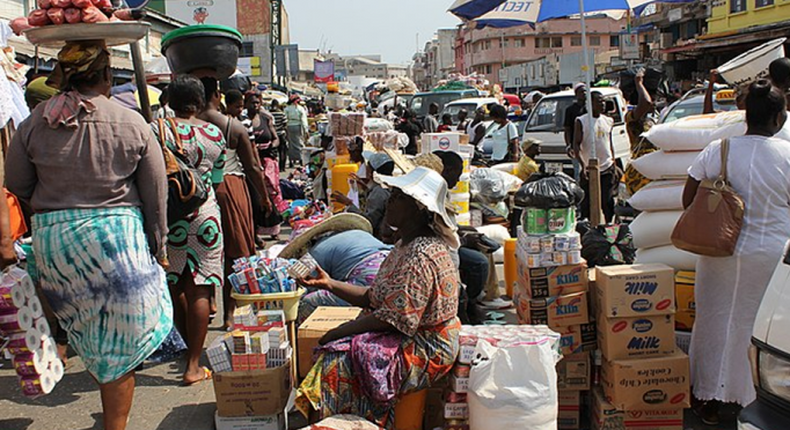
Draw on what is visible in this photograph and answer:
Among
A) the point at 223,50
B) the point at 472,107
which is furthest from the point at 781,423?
the point at 472,107

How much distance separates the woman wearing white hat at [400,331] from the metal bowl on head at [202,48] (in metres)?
2.28

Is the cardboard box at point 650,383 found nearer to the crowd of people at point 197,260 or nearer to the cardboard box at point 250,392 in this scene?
the crowd of people at point 197,260

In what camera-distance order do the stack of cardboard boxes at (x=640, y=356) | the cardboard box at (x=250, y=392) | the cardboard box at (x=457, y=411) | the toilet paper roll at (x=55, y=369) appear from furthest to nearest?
the stack of cardboard boxes at (x=640, y=356) → the cardboard box at (x=250, y=392) → the cardboard box at (x=457, y=411) → the toilet paper roll at (x=55, y=369)

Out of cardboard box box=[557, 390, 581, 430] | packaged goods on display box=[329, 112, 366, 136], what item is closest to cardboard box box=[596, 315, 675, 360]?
cardboard box box=[557, 390, 581, 430]

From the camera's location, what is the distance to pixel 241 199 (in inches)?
211

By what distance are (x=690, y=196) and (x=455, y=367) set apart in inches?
65.8

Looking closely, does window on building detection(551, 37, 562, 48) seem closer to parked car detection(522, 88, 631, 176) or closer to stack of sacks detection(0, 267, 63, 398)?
parked car detection(522, 88, 631, 176)

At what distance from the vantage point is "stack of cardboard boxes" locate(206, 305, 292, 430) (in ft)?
12.2

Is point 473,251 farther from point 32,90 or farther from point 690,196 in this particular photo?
point 32,90

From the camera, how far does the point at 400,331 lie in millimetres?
3451

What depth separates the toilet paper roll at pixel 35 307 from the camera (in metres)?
3.31

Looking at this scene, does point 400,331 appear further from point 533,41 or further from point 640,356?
point 533,41

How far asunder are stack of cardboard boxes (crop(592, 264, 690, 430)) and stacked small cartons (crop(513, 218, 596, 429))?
15 centimetres

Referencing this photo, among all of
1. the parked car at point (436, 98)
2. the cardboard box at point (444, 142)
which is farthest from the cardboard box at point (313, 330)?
the parked car at point (436, 98)
